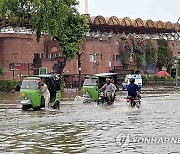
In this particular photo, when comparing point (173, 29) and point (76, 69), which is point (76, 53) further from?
point (173, 29)

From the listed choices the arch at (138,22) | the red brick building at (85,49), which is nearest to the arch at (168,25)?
the red brick building at (85,49)

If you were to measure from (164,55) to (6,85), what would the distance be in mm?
37811

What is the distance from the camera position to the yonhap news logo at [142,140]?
1404cm

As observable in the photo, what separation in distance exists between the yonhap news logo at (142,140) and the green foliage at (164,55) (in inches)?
2723

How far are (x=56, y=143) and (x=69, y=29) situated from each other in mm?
41418

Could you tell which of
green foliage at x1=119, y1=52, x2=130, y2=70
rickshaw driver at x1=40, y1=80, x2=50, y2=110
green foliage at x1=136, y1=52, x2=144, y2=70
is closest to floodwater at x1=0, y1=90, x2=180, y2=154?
rickshaw driver at x1=40, y1=80, x2=50, y2=110

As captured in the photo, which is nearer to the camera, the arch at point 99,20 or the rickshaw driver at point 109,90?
the rickshaw driver at point 109,90

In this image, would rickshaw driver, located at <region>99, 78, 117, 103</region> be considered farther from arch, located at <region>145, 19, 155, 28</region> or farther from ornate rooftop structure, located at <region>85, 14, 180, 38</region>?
arch, located at <region>145, 19, 155, 28</region>

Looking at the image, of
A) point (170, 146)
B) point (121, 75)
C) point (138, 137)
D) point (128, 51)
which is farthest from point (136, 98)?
point (128, 51)

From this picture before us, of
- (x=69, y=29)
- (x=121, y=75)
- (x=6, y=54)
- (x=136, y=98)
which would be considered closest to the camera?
(x=136, y=98)

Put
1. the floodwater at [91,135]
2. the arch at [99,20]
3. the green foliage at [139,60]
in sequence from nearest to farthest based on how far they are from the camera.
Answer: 1. the floodwater at [91,135]
2. the arch at [99,20]
3. the green foliage at [139,60]

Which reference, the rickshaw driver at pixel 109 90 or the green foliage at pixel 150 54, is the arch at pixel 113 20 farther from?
the rickshaw driver at pixel 109 90

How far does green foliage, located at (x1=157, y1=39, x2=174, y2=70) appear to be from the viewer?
275 feet

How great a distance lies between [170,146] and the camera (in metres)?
13.3
